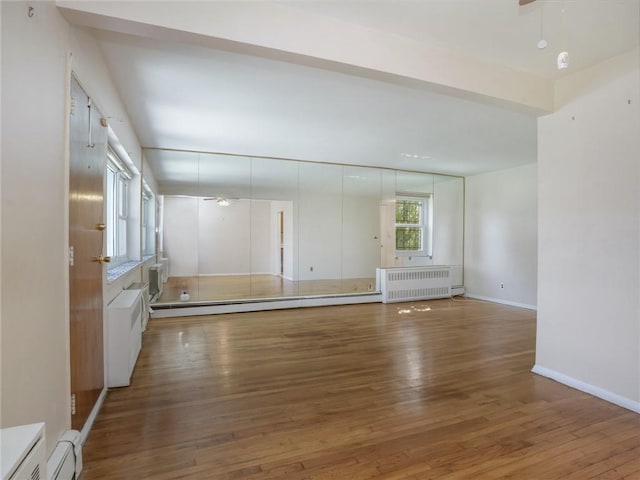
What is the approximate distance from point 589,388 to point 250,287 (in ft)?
16.8

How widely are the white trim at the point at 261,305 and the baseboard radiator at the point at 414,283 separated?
0.94ft

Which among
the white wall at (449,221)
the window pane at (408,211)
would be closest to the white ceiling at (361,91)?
the window pane at (408,211)

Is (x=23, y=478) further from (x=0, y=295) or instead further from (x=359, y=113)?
(x=359, y=113)

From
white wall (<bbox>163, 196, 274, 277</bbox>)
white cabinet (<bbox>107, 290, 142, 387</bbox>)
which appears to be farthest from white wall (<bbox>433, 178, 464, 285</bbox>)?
white cabinet (<bbox>107, 290, 142, 387</bbox>)

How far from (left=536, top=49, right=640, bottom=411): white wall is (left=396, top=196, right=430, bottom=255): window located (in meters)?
4.40

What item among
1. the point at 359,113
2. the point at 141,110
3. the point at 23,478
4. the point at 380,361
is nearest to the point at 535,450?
the point at 380,361

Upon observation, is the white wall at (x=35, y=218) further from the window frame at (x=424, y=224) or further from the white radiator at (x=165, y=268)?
the window frame at (x=424, y=224)

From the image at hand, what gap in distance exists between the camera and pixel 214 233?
20.6 ft

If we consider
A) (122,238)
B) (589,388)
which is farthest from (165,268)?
(589,388)

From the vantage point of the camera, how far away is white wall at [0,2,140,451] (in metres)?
1.25

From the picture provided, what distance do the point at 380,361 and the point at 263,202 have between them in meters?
4.13

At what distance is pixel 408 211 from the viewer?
7.78 m

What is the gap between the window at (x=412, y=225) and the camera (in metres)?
7.63

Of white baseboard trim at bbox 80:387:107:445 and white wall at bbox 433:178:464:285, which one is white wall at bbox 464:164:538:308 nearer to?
white wall at bbox 433:178:464:285
